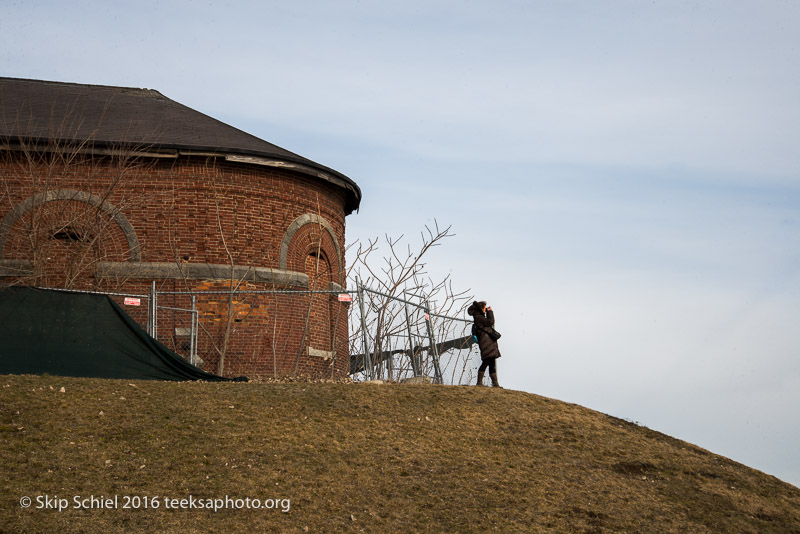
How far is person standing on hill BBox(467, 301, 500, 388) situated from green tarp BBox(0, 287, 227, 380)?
535 centimetres

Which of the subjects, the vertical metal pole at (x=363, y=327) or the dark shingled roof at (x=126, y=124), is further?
the dark shingled roof at (x=126, y=124)

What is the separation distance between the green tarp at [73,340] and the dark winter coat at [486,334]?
17.5 ft

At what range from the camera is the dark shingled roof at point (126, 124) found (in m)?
18.2

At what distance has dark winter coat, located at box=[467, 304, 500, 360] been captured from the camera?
15.6 meters

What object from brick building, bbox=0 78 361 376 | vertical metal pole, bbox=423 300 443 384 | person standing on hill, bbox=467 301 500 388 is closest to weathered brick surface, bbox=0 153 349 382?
brick building, bbox=0 78 361 376

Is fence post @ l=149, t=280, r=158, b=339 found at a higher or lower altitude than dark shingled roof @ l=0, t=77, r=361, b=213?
lower

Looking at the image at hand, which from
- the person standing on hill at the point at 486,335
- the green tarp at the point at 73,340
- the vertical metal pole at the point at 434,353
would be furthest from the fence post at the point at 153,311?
the person standing on hill at the point at 486,335

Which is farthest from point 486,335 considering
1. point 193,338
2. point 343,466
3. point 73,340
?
point 73,340

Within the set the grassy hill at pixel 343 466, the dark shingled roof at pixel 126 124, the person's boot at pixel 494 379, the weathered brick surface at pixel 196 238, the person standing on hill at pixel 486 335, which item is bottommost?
the grassy hill at pixel 343 466

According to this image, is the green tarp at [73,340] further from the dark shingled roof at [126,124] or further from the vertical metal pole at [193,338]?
the dark shingled roof at [126,124]

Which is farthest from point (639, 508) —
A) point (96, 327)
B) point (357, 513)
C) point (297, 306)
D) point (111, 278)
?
point (111, 278)

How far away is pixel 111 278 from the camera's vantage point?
1778 centimetres

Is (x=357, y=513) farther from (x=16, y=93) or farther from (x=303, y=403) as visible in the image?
(x=16, y=93)

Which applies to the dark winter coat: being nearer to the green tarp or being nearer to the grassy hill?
the grassy hill
